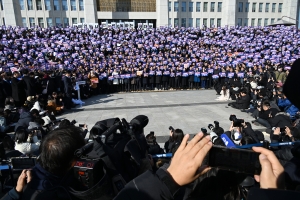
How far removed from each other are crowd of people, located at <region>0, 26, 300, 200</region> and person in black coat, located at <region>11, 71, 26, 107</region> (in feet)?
0.18

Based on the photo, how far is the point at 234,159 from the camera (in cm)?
95

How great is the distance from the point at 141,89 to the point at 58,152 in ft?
49.2

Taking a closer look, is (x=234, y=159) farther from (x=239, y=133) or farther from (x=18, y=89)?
(x=18, y=89)

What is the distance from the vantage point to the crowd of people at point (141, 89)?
1.07 meters

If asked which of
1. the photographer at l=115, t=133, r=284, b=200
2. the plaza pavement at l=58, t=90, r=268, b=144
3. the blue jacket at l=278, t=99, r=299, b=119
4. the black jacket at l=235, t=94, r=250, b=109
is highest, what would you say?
the photographer at l=115, t=133, r=284, b=200

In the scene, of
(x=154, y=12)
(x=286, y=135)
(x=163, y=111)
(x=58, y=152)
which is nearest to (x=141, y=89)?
(x=163, y=111)

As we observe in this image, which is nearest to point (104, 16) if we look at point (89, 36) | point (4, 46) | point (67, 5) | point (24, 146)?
point (67, 5)

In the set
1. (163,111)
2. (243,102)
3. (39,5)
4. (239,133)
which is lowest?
(163,111)

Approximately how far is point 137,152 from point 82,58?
59.3 feet

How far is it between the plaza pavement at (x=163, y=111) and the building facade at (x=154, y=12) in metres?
34.4

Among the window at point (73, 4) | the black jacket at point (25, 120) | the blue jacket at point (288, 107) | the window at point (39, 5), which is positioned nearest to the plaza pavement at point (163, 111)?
the blue jacket at point (288, 107)

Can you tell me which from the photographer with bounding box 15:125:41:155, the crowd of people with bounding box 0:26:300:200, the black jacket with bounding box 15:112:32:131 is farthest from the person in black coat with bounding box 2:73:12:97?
the photographer with bounding box 15:125:41:155

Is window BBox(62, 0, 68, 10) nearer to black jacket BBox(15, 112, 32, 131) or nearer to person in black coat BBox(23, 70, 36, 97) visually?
person in black coat BBox(23, 70, 36, 97)

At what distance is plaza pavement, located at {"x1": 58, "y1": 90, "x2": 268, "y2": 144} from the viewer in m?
8.34
